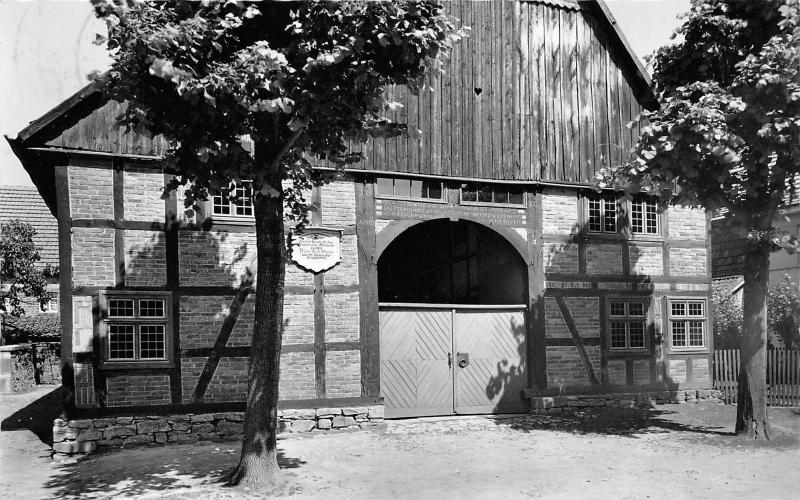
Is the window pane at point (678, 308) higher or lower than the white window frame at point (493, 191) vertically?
lower

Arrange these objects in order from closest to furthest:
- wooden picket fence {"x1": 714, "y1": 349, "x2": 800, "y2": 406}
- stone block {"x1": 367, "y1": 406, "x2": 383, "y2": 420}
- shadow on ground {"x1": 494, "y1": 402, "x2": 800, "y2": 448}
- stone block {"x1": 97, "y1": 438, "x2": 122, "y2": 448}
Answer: stone block {"x1": 97, "y1": 438, "x2": 122, "y2": 448}, shadow on ground {"x1": 494, "y1": 402, "x2": 800, "y2": 448}, stone block {"x1": 367, "y1": 406, "x2": 383, "y2": 420}, wooden picket fence {"x1": 714, "y1": 349, "x2": 800, "y2": 406}

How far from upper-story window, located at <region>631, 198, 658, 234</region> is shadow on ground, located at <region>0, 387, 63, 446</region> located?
12.9 metres

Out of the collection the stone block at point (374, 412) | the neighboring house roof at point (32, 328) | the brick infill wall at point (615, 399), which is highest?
the neighboring house roof at point (32, 328)

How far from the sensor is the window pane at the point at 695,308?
56.1ft

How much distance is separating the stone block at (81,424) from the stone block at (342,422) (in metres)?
4.15

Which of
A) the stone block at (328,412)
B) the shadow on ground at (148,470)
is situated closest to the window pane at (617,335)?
the stone block at (328,412)

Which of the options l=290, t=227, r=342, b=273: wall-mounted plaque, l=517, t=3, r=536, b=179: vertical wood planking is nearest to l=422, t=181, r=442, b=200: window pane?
l=517, t=3, r=536, b=179: vertical wood planking

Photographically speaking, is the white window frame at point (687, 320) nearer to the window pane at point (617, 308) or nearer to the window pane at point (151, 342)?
the window pane at point (617, 308)

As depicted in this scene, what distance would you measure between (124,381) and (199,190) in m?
4.68

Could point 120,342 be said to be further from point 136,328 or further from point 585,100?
point 585,100

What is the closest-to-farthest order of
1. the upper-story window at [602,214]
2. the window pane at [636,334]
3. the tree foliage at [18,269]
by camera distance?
the upper-story window at [602,214]
the window pane at [636,334]
the tree foliage at [18,269]

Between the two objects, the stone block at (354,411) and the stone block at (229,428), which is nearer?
the stone block at (229,428)

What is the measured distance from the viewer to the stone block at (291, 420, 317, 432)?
13.1m

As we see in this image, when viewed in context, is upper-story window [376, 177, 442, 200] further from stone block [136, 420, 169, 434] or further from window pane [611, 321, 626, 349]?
stone block [136, 420, 169, 434]
